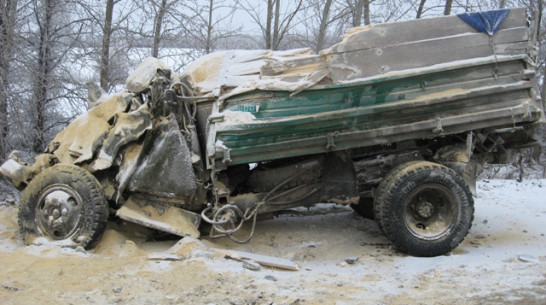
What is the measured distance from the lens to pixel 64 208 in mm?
5551

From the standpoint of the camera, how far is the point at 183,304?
405 cm

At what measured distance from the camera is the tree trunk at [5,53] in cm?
798

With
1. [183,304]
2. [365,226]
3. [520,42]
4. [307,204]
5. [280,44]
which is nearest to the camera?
[183,304]

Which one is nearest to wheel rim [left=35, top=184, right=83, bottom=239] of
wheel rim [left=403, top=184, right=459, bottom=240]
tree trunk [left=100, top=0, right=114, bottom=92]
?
wheel rim [left=403, top=184, right=459, bottom=240]

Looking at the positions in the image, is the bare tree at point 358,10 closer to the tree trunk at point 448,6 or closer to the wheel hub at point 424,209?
the tree trunk at point 448,6

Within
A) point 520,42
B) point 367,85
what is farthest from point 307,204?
point 520,42

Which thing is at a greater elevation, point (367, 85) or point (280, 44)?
point (280, 44)

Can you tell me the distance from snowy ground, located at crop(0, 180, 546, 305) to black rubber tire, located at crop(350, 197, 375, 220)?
0.30 meters

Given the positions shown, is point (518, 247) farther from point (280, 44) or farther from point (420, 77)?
point (280, 44)

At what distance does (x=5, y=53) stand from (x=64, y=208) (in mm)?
3649

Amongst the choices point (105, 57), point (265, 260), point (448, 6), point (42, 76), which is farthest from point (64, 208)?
point (448, 6)

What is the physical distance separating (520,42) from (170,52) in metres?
7.50

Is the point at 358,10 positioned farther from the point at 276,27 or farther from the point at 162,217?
the point at 162,217

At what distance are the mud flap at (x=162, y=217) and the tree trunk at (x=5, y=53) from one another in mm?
3544
